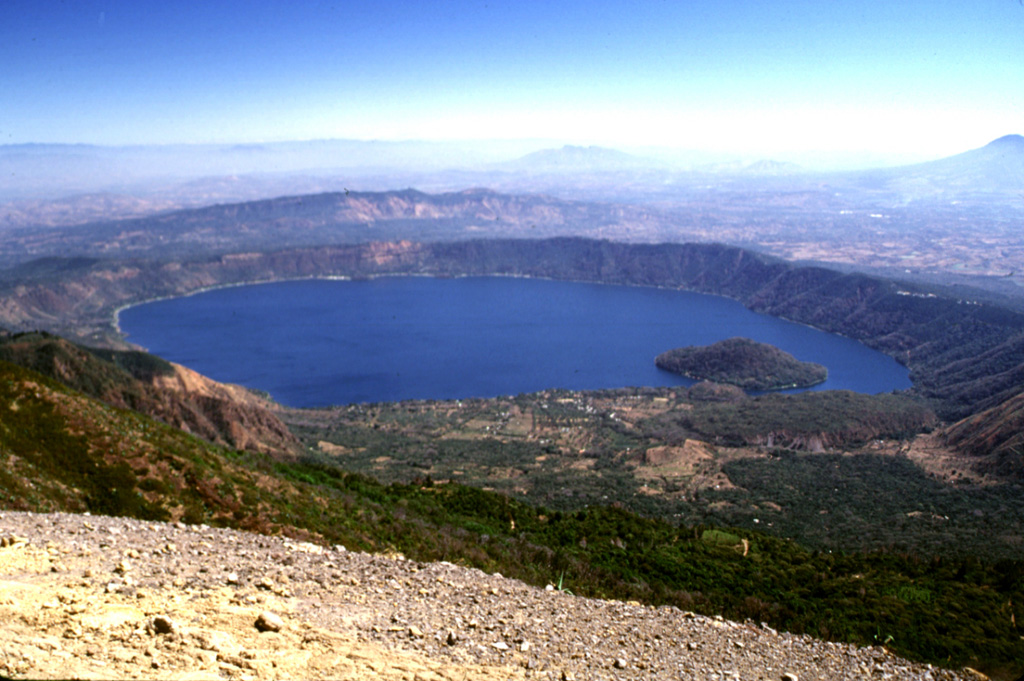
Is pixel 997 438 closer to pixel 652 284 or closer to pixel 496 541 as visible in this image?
pixel 496 541

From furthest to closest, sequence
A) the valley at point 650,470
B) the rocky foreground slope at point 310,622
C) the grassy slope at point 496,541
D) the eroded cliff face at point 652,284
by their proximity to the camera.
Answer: the eroded cliff face at point 652,284 < the valley at point 650,470 < the grassy slope at point 496,541 < the rocky foreground slope at point 310,622

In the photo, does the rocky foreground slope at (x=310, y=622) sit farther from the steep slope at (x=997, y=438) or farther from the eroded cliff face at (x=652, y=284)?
the eroded cliff face at (x=652, y=284)

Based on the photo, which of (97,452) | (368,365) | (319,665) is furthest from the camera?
(368,365)

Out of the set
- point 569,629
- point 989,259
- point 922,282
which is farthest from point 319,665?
point 989,259

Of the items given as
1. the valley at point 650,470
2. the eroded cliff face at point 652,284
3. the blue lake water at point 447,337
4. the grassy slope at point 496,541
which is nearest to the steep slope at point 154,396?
the valley at point 650,470

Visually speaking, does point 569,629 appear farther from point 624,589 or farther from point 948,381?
point 948,381

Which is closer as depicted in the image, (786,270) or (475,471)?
(475,471)

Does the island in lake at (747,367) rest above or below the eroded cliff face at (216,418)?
below
